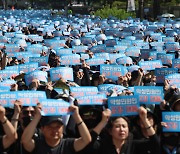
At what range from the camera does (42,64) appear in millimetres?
14711

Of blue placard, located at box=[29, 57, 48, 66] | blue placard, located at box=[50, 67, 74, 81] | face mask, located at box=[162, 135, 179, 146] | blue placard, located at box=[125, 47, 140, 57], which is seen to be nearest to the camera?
face mask, located at box=[162, 135, 179, 146]

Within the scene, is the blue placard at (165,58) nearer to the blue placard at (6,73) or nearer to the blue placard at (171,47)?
the blue placard at (171,47)

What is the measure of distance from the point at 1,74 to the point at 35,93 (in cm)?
458

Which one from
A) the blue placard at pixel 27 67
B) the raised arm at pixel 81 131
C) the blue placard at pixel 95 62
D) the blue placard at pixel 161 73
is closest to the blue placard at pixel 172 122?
the raised arm at pixel 81 131

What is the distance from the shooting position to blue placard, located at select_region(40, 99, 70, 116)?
22.1 feet

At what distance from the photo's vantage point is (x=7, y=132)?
6.50 m

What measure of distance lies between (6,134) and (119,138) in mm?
1170

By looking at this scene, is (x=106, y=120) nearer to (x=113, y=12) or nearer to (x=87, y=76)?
(x=87, y=76)

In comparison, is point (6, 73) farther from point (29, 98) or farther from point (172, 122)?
point (172, 122)

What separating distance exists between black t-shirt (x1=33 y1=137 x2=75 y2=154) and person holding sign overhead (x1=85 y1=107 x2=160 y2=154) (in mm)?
257

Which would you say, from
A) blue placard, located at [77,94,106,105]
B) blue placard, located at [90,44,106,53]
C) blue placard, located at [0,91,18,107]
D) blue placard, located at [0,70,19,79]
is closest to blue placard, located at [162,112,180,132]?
blue placard, located at [77,94,106,105]

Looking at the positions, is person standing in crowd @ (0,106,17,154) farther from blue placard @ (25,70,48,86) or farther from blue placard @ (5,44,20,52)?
blue placard @ (5,44,20,52)

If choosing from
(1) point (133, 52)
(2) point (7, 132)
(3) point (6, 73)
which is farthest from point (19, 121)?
(1) point (133, 52)

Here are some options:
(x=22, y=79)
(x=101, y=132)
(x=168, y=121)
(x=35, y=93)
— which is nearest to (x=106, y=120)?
(x=101, y=132)
